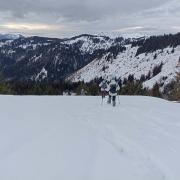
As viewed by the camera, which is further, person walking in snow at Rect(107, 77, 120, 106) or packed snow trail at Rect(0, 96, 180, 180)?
person walking in snow at Rect(107, 77, 120, 106)

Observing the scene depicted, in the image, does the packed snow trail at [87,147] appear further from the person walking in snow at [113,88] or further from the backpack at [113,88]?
the backpack at [113,88]

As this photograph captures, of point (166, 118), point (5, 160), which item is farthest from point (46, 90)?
point (5, 160)

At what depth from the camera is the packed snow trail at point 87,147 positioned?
8352 millimetres

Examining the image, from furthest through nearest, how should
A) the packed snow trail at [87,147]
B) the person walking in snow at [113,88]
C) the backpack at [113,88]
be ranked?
the backpack at [113,88], the person walking in snow at [113,88], the packed snow trail at [87,147]

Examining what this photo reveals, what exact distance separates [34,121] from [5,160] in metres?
6.09

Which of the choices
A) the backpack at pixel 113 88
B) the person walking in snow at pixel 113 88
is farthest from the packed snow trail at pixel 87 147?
the backpack at pixel 113 88

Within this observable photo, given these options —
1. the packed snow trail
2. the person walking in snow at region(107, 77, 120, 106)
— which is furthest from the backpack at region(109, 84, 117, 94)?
the packed snow trail

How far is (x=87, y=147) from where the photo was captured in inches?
414

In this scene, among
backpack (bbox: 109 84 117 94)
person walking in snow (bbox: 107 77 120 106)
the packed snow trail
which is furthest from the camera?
backpack (bbox: 109 84 117 94)

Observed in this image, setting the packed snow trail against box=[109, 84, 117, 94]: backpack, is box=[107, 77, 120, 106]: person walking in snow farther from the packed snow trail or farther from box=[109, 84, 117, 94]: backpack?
the packed snow trail

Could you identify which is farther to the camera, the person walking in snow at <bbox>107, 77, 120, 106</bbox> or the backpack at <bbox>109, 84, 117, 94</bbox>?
the backpack at <bbox>109, 84, 117, 94</bbox>

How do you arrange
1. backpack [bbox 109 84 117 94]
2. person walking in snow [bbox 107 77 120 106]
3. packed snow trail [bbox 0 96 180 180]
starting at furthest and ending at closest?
backpack [bbox 109 84 117 94]
person walking in snow [bbox 107 77 120 106]
packed snow trail [bbox 0 96 180 180]

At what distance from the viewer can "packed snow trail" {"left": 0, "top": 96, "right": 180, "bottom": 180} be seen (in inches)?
329

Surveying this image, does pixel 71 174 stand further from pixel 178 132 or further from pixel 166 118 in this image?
pixel 166 118
